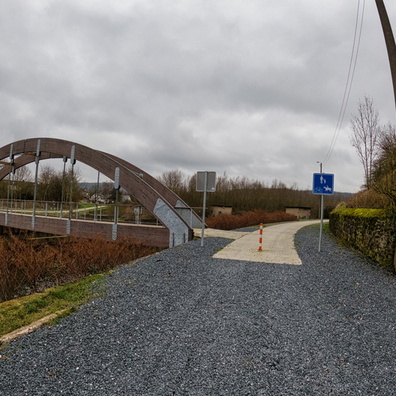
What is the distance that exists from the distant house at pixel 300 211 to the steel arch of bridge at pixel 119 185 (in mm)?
29068

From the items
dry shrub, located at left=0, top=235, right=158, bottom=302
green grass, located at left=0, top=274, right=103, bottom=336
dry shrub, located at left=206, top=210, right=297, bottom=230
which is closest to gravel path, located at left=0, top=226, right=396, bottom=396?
green grass, located at left=0, top=274, right=103, bottom=336

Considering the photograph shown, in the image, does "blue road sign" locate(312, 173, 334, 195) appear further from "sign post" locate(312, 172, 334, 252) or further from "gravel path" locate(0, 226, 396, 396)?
"gravel path" locate(0, 226, 396, 396)

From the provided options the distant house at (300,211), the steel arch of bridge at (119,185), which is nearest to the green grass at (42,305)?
the steel arch of bridge at (119,185)

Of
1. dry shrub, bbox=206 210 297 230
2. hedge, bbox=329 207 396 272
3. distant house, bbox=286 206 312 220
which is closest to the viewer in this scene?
hedge, bbox=329 207 396 272

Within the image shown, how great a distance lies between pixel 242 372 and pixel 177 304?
6.57ft

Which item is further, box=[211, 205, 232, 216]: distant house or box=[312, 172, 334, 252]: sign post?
box=[211, 205, 232, 216]: distant house

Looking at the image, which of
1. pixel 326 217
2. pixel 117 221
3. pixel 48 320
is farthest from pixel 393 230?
pixel 326 217

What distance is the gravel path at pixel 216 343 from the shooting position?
2844 mm

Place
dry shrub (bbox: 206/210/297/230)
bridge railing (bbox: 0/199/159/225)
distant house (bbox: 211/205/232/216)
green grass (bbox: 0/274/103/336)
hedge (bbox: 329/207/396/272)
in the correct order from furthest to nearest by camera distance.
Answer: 1. distant house (bbox: 211/205/232/216)
2. dry shrub (bbox: 206/210/297/230)
3. bridge railing (bbox: 0/199/159/225)
4. hedge (bbox: 329/207/396/272)
5. green grass (bbox: 0/274/103/336)

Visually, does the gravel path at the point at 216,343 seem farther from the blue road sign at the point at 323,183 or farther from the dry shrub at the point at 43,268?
the blue road sign at the point at 323,183

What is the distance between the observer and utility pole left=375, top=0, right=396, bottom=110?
776cm

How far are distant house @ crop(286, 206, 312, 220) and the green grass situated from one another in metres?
41.7

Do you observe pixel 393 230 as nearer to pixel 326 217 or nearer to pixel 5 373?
pixel 5 373

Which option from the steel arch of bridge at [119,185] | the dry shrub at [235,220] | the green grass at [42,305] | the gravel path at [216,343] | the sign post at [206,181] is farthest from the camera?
the dry shrub at [235,220]
